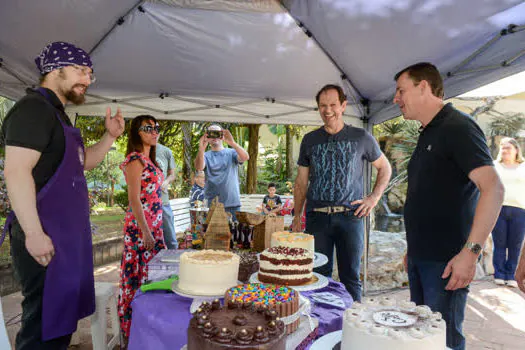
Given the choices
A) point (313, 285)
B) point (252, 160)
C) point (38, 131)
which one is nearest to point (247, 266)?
point (313, 285)

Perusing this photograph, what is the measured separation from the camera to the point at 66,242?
1904 mm

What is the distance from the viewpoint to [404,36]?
3.45 m

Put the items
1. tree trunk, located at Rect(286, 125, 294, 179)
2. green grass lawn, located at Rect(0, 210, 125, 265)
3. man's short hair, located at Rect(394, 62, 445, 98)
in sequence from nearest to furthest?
1. man's short hair, located at Rect(394, 62, 445, 98)
2. green grass lawn, located at Rect(0, 210, 125, 265)
3. tree trunk, located at Rect(286, 125, 294, 179)

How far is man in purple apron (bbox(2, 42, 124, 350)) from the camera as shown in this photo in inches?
70.1

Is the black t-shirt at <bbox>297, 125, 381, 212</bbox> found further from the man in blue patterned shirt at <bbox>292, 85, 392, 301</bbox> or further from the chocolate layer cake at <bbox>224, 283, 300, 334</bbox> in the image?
the chocolate layer cake at <bbox>224, 283, 300, 334</bbox>

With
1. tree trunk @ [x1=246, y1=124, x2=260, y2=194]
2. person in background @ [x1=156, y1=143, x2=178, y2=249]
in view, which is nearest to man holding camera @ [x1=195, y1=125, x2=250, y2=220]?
person in background @ [x1=156, y1=143, x2=178, y2=249]

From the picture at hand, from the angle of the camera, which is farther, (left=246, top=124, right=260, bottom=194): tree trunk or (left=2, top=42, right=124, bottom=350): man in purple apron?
(left=246, top=124, right=260, bottom=194): tree trunk

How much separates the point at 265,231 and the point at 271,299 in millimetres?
1107

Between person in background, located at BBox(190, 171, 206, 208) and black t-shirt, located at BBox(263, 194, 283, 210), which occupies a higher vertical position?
person in background, located at BBox(190, 171, 206, 208)

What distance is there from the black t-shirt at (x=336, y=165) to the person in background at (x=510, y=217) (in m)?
3.95

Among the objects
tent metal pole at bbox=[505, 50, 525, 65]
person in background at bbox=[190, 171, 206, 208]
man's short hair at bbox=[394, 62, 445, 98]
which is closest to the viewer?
man's short hair at bbox=[394, 62, 445, 98]

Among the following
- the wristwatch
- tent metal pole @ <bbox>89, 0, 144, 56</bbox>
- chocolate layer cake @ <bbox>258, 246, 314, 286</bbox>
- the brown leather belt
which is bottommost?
chocolate layer cake @ <bbox>258, 246, 314, 286</bbox>

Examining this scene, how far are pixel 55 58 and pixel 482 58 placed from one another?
3044 mm

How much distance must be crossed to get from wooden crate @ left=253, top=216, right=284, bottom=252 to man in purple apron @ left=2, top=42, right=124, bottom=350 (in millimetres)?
943
